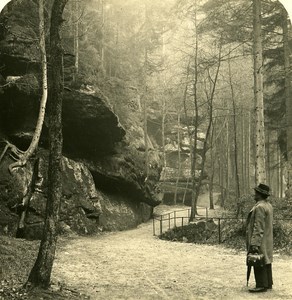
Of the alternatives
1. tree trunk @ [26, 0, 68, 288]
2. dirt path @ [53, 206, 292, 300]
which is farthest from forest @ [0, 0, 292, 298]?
Answer: dirt path @ [53, 206, 292, 300]

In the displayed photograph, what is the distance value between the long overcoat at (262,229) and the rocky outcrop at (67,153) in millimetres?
9567

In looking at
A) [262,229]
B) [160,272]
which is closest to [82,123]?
[160,272]

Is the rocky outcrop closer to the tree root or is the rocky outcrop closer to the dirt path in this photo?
the tree root

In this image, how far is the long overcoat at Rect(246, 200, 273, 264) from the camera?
7250 millimetres

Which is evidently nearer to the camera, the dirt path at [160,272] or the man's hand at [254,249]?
the man's hand at [254,249]

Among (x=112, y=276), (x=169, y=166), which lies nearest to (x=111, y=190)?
(x=112, y=276)

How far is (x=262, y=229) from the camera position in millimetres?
7320

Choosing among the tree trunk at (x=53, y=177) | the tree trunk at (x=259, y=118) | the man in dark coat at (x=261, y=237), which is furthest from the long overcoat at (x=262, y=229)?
the tree trunk at (x=259, y=118)

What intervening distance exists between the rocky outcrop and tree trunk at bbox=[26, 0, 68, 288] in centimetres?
703

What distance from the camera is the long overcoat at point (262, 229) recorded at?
23.8ft

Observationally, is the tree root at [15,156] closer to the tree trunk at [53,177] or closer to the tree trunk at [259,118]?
the tree trunk at [53,177]

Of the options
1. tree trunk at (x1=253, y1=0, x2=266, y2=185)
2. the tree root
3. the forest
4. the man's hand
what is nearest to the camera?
the man's hand

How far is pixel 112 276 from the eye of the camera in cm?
907

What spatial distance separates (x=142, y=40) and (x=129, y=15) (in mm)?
5063
